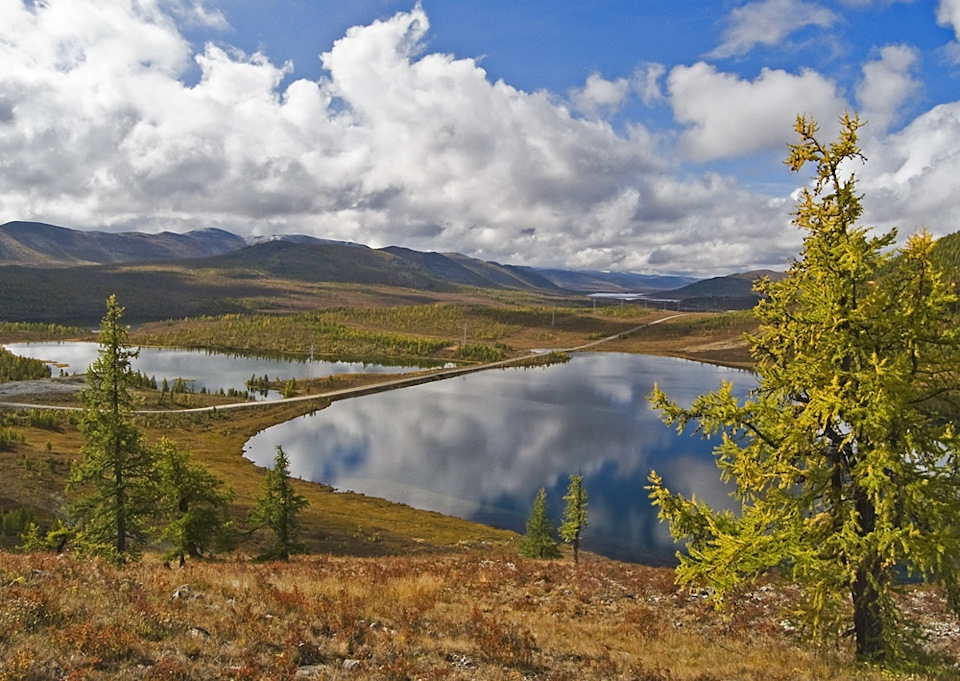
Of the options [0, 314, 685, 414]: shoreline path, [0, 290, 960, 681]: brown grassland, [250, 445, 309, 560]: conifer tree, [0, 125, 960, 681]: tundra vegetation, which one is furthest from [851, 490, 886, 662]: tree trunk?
[0, 314, 685, 414]: shoreline path

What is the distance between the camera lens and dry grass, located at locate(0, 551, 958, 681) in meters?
9.22

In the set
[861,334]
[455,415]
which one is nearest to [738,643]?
[861,334]

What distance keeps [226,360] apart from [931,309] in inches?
7918

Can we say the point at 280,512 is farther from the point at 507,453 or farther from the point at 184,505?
the point at 507,453

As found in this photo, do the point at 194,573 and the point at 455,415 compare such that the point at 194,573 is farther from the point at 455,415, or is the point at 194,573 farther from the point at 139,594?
the point at 455,415

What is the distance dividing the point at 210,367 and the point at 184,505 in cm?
15555

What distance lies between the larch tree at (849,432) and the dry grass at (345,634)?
2410mm

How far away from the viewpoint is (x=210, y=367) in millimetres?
169625

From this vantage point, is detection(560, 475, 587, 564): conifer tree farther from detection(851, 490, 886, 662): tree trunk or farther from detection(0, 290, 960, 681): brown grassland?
detection(851, 490, 886, 662): tree trunk

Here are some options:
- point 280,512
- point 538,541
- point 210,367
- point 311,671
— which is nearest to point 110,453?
point 280,512

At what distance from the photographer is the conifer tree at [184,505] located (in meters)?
27.9

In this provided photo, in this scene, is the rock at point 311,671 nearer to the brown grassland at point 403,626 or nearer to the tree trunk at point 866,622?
the brown grassland at point 403,626

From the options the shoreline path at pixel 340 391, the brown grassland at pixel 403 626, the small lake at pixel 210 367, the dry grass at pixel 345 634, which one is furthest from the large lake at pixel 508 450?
the dry grass at pixel 345 634

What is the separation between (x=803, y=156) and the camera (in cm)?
1187
